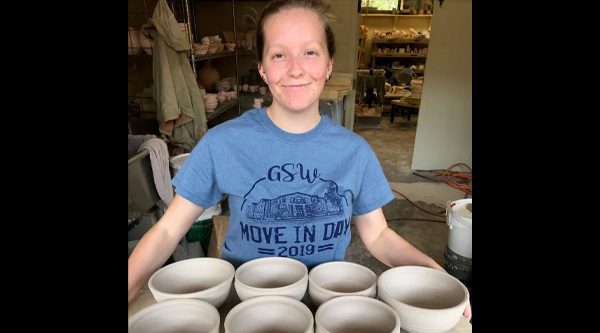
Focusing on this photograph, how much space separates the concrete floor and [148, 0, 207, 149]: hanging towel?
1.67m

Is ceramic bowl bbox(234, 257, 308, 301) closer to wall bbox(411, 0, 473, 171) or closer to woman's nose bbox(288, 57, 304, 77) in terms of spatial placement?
woman's nose bbox(288, 57, 304, 77)

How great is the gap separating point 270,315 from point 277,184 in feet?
1.34

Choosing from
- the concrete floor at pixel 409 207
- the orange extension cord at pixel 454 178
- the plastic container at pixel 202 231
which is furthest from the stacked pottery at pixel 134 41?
the orange extension cord at pixel 454 178

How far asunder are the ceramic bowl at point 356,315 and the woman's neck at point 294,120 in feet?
1.79

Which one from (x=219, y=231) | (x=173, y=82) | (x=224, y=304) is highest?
(x=173, y=82)

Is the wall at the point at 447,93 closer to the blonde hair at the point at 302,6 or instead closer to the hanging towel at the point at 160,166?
the hanging towel at the point at 160,166

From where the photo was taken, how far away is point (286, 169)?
110cm

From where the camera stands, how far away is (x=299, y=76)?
1026 millimetres

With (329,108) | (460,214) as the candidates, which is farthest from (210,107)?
(460,214)

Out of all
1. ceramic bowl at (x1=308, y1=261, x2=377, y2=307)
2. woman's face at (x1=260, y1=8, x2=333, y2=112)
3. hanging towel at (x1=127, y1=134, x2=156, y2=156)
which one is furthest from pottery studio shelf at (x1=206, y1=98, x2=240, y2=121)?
ceramic bowl at (x1=308, y1=261, x2=377, y2=307)

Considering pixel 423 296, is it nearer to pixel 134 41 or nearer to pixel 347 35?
pixel 134 41

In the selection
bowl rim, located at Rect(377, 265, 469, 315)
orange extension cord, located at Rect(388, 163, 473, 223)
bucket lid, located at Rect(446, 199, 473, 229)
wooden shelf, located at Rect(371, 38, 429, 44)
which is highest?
wooden shelf, located at Rect(371, 38, 429, 44)

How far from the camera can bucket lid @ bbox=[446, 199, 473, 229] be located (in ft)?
7.57
